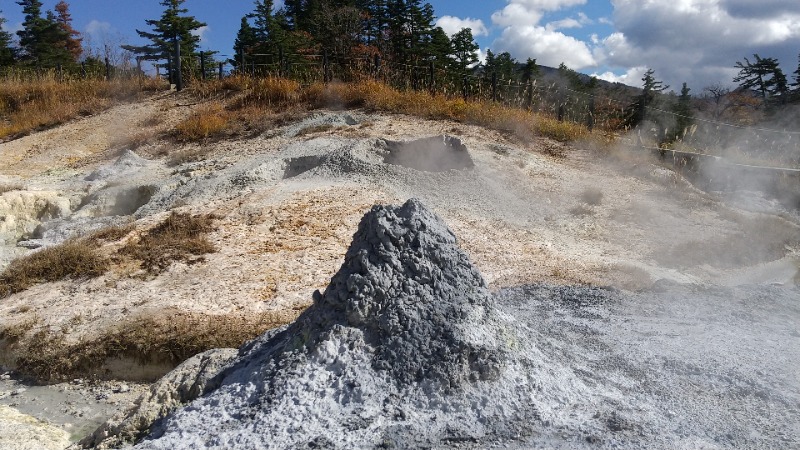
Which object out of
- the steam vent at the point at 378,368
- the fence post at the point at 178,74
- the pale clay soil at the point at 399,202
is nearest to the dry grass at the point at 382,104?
the pale clay soil at the point at 399,202

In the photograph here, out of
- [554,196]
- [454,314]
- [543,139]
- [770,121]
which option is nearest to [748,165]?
[543,139]

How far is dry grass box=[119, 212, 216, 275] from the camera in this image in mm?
Result: 6366

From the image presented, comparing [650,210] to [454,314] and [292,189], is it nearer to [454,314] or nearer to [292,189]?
[292,189]

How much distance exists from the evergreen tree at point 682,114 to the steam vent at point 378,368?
39.7 feet

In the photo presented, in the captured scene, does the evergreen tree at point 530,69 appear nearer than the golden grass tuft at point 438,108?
No

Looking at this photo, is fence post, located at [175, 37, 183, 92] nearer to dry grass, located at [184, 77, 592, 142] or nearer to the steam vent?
dry grass, located at [184, 77, 592, 142]

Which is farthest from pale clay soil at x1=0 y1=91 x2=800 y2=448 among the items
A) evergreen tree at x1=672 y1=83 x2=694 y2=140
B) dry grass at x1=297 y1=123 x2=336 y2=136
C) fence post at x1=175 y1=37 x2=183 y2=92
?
evergreen tree at x1=672 y1=83 x2=694 y2=140

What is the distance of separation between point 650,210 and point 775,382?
6136 millimetres

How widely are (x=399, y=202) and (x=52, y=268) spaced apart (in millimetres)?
4094

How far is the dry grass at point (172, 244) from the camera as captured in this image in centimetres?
637

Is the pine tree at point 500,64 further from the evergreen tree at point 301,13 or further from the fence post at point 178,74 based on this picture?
the fence post at point 178,74

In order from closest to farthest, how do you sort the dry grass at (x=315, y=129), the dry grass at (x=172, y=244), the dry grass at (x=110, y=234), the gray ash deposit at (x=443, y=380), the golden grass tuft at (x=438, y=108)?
the gray ash deposit at (x=443, y=380)
the dry grass at (x=172, y=244)
the dry grass at (x=110, y=234)
the dry grass at (x=315, y=129)
the golden grass tuft at (x=438, y=108)

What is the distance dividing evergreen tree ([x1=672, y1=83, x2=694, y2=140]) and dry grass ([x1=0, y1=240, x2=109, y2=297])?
12.0 meters

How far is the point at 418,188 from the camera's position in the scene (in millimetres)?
8992
